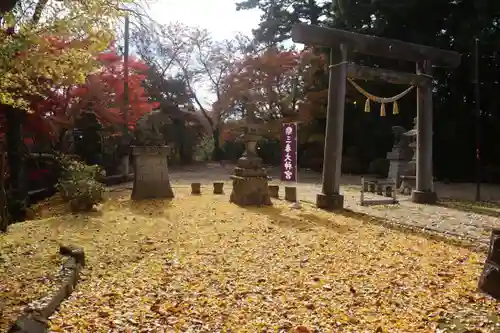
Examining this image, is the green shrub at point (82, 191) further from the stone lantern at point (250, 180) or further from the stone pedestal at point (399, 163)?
the stone pedestal at point (399, 163)

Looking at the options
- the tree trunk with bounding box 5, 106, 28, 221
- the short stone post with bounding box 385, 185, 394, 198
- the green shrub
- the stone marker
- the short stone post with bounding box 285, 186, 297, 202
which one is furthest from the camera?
the short stone post with bounding box 385, 185, 394, 198

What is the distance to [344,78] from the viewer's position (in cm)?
836

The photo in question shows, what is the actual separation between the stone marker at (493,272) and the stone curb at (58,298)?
377 centimetres

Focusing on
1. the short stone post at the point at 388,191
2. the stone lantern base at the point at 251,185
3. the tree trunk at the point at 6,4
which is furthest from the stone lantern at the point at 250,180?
the tree trunk at the point at 6,4

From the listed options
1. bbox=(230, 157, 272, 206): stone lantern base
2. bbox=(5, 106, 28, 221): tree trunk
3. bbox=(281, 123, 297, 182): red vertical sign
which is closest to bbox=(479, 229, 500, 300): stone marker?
bbox=(281, 123, 297, 182): red vertical sign

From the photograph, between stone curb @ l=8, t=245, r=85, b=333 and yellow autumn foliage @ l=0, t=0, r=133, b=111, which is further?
yellow autumn foliage @ l=0, t=0, r=133, b=111

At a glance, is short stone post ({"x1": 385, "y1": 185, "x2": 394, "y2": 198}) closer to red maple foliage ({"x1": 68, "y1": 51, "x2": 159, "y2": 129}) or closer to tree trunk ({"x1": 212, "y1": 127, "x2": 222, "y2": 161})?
red maple foliage ({"x1": 68, "y1": 51, "x2": 159, "y2": 129})

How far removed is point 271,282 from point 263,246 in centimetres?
145

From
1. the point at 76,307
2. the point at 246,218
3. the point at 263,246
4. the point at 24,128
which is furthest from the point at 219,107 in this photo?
the point at 76,307

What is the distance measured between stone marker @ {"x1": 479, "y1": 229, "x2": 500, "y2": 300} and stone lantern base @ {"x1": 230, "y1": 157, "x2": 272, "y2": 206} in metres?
5.72

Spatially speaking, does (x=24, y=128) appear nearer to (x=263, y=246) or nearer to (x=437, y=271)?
(x=263, y=246)

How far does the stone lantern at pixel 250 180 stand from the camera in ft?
29.0

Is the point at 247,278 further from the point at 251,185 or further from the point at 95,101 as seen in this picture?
the point at 95,101

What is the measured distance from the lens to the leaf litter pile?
298cm
